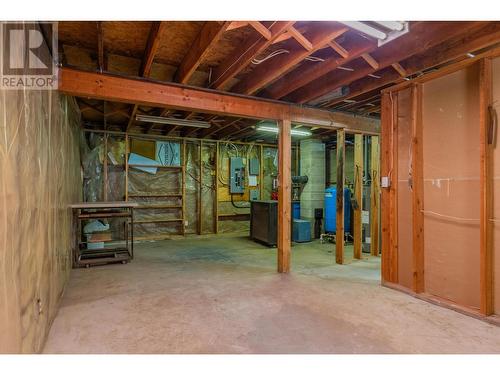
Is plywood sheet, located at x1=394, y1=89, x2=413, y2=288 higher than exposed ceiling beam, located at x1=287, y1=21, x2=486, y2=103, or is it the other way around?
exposed ceiling beam, located at x1=287, y1=21, x2=486, y2=103

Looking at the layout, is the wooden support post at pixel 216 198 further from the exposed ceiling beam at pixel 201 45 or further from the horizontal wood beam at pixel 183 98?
the exposed ceiling beam at pixel 201 45

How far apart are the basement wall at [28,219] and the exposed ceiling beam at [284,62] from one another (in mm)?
2023

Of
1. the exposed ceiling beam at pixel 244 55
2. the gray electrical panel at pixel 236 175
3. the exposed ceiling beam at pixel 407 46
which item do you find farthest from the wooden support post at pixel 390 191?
the gray electrical panel at pixel 236 175

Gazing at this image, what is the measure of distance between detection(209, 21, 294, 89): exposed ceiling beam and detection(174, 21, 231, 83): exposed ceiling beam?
15.0 inches

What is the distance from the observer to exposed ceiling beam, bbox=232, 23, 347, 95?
86.2 inches

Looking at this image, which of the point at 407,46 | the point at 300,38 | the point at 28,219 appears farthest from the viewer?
the point at 407,46

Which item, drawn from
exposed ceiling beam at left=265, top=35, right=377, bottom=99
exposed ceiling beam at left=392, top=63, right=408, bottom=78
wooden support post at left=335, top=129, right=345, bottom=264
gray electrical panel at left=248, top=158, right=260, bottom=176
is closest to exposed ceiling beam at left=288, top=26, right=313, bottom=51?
exposed ceiling beam at left=265, top=35, right=377, bottom=99

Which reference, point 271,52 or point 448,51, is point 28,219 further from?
point 448,51

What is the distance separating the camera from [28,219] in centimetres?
157

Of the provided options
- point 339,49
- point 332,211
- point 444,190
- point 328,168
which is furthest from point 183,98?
point 328,168

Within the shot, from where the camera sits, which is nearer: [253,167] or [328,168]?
[253,167]

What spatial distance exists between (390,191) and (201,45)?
8.56ft

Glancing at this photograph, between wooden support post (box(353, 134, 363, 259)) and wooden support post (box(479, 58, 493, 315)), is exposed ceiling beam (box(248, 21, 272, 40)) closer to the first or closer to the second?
wooden support post (box(479, 58, 493, 315))
